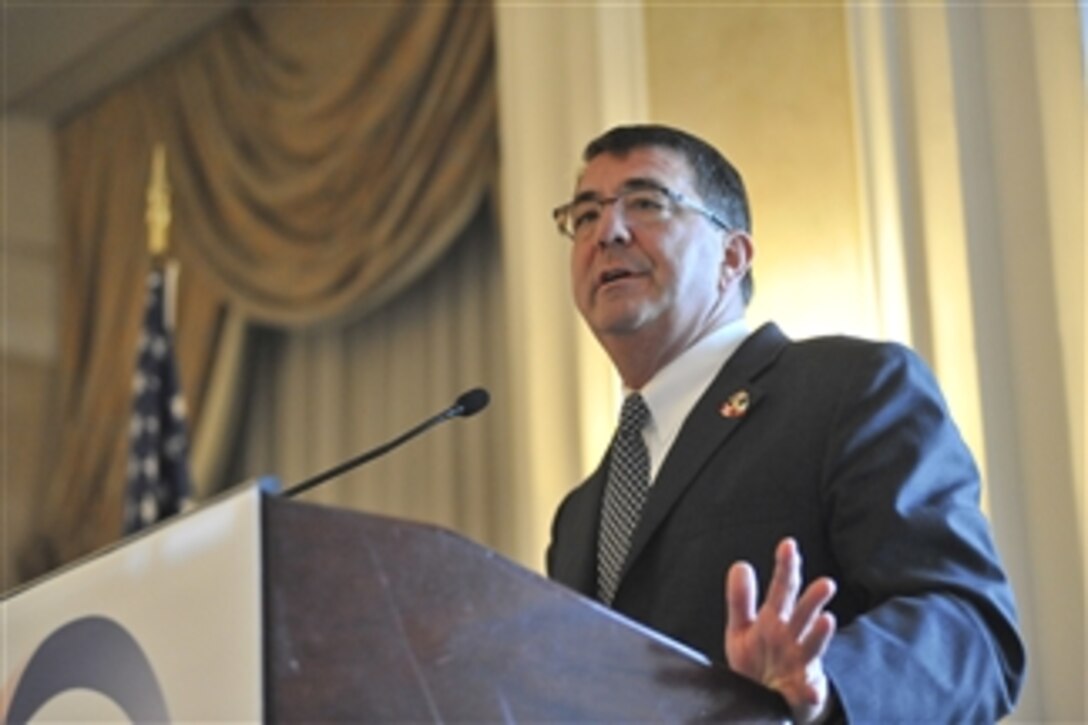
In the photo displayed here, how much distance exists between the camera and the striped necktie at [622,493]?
247 centimetres

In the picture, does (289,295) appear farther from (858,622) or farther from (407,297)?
(858,622)

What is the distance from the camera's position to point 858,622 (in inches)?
72.7

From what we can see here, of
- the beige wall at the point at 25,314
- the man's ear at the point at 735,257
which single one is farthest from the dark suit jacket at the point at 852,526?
the beige wall at the point at 25,314

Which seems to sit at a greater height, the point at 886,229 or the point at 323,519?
the point at 886,229

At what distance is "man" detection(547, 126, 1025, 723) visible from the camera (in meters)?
1.79

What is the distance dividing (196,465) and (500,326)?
1.54m

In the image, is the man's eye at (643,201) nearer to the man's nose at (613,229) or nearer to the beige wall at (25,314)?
the man's nose at (613,229)

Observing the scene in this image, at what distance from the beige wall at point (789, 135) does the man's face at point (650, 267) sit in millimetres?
922

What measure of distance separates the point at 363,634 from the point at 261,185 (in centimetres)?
526

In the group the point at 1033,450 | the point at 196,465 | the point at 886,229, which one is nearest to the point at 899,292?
the point at 886,229

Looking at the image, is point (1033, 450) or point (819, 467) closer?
point (819, 467)

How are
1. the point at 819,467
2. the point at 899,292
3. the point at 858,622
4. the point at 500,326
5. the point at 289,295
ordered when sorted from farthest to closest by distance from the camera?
the point at 289,295 → the point at 500,326 → the point at 899,292 → the point at 819,467 → the point at 858,622

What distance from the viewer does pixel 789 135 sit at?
388 cm

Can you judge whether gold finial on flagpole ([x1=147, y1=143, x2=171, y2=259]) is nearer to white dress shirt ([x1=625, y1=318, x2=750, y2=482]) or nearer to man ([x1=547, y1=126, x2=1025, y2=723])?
man ([x1=547, y1=126, x2=1025, y2=723])
